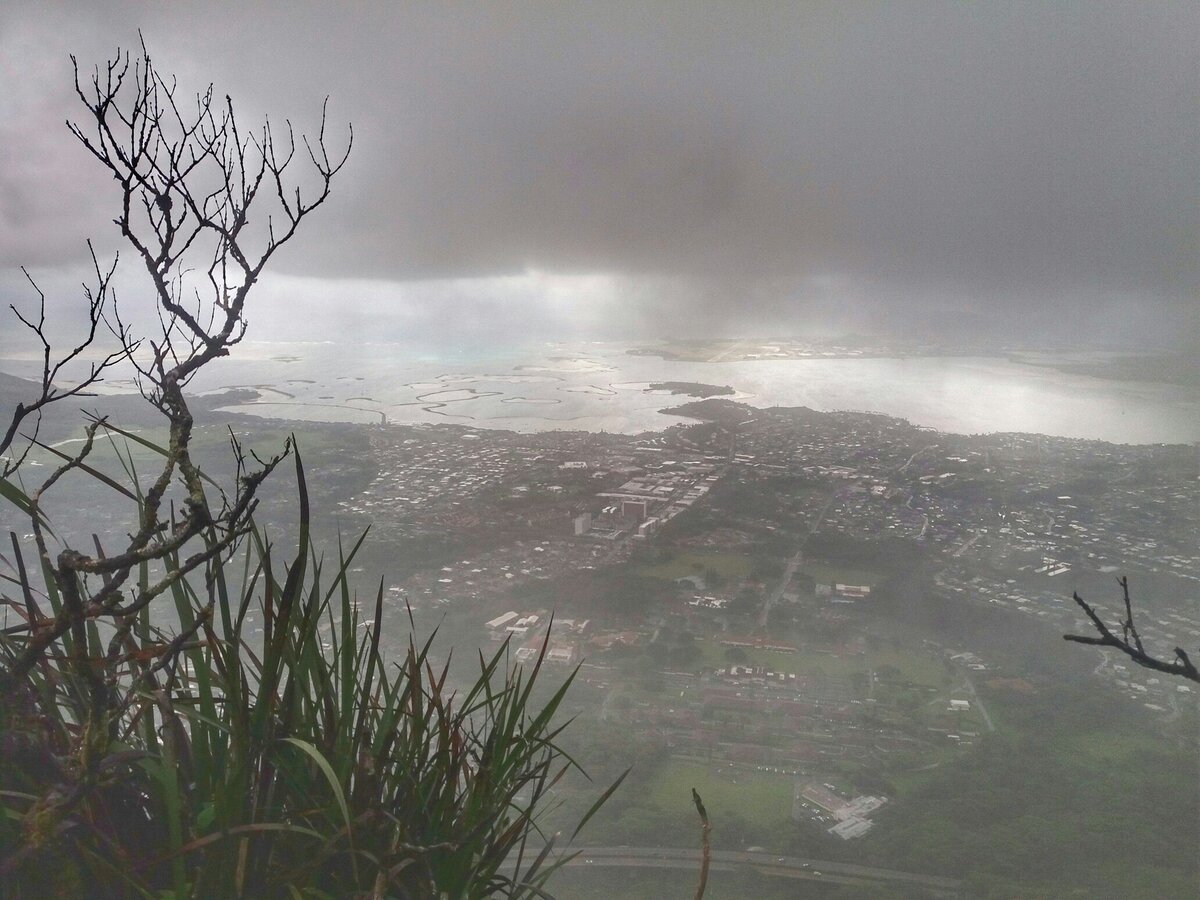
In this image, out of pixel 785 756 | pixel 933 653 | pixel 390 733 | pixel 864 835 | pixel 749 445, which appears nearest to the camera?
pixel 390 733

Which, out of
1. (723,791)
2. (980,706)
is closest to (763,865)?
(723,791)

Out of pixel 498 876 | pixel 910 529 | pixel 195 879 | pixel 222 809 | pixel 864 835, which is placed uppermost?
pixel 222 809

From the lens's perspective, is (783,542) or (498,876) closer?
(498,876)

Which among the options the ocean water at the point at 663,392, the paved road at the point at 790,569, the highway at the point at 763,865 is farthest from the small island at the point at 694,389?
the highway at the point at 763,865

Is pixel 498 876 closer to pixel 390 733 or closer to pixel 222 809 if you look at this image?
pixel 390 733

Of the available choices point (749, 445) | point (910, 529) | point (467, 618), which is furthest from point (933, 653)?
point (467, 618)

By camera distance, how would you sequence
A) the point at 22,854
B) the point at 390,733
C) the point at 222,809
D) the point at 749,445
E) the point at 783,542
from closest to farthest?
the point at 22,854 < the point at 222,809 < the point at 390,733 < the point at 783,542 < the point at 749,445

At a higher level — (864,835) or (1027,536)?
(1027,536)
